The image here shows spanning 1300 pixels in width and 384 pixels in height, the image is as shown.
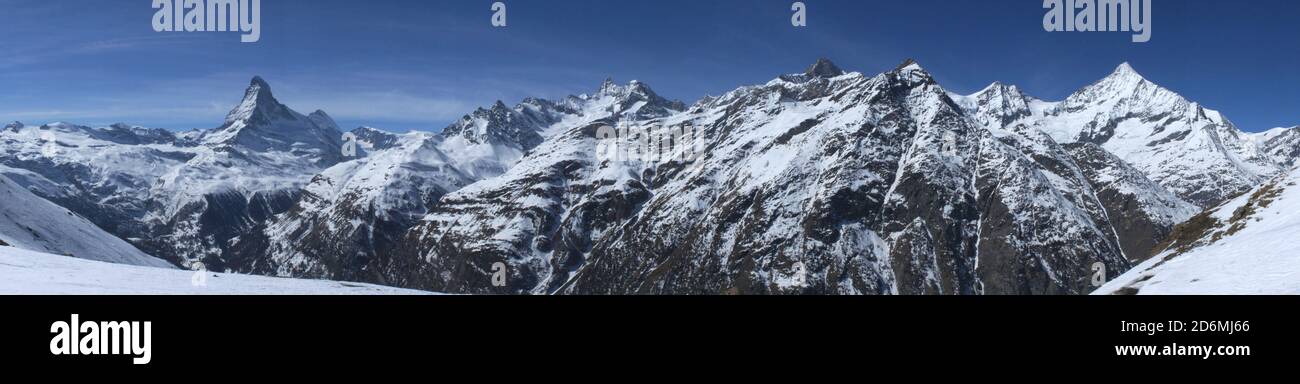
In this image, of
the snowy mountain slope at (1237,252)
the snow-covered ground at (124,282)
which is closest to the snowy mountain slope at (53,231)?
the snow-covered ground at (124,282)

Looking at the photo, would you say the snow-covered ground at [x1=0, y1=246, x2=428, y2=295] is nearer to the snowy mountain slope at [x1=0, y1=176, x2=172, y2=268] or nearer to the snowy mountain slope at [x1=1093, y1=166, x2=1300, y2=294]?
the snowy mountain slope at [x1=1093, y1=166, x2=1300, y2=294]

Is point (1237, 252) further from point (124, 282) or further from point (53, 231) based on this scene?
point (53, 231)

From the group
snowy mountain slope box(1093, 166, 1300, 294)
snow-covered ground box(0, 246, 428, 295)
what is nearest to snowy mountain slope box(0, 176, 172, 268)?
snow-covered ground box(0, 246, 428, 295)

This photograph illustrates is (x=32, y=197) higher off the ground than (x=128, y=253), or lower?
higher


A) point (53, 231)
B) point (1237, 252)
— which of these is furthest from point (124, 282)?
point (53, 231)
